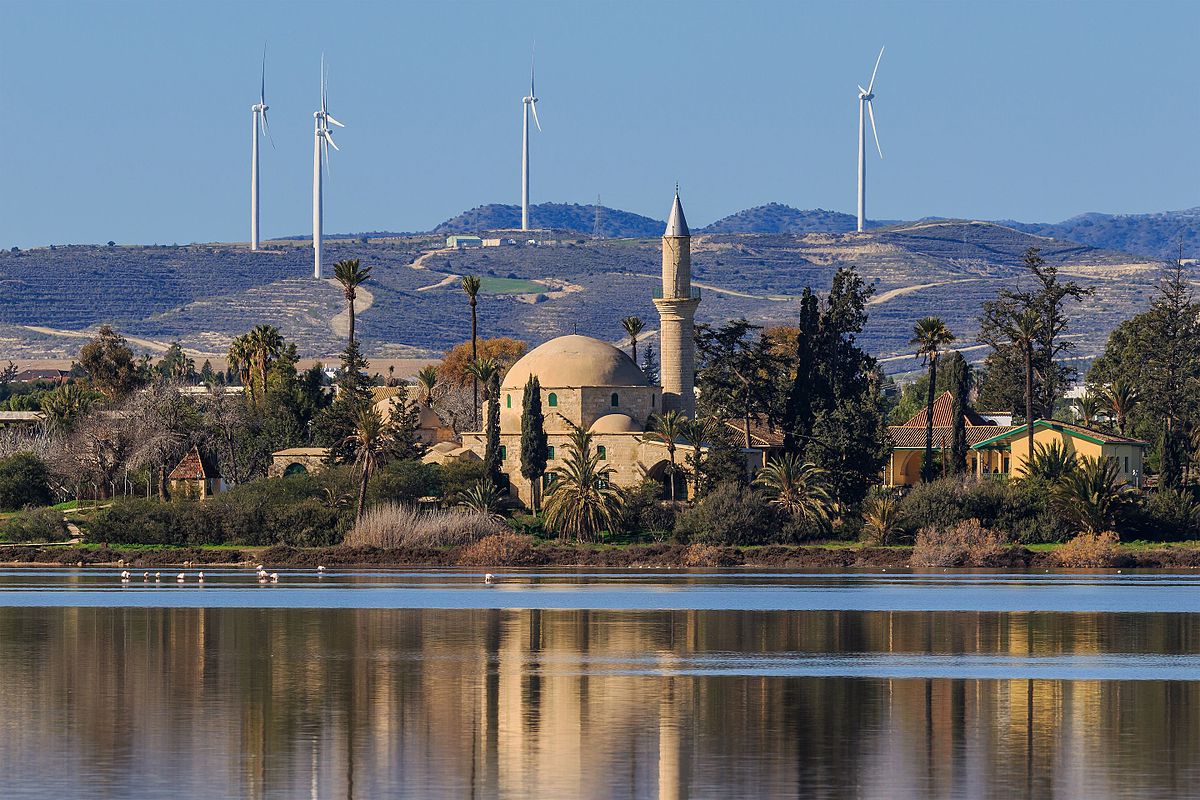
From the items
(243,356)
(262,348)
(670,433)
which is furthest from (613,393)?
(243,356)

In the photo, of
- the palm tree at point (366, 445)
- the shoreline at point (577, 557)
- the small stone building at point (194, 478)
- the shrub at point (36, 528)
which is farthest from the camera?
the small stone building at point (194, 478)

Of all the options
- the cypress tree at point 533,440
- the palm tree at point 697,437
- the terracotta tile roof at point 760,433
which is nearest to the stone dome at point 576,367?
the cypress tree at point 533,440

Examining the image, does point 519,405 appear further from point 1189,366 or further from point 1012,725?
point 1012,725

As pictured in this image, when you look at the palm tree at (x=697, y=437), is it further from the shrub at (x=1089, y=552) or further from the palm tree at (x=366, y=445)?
the shrub at (x=1089, y=552)

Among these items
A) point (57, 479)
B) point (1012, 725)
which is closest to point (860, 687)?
point (1012, 725)

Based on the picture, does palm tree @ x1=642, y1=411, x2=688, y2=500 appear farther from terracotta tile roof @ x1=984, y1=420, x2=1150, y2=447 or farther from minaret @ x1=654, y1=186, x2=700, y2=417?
terracotta tile roof @ x1=984, y1=420, x2=1150, y2=447

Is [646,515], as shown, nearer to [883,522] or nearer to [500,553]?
[500,553]
